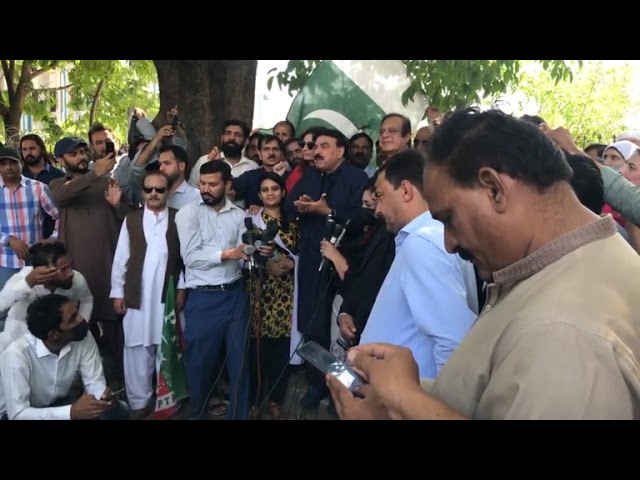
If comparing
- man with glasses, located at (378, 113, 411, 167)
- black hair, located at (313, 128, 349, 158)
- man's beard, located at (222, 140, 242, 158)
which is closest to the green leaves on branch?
man's beard, located at (222, 140, 242, 158)

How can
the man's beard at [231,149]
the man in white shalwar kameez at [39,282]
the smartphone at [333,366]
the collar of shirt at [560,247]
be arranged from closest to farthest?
the collar of shirt at [560,247] < the smartphone at [333,366] < the man in white shalwar kameez at [39,282] < the man's beard at [231,149]

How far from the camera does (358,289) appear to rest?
12.0ft

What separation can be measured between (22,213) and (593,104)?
20.1m

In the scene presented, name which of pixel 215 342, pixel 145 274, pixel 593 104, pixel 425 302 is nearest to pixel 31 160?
pixel 145 274

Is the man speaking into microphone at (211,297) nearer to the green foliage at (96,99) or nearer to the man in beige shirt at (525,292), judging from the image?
the man in beige shirt at (525,292)

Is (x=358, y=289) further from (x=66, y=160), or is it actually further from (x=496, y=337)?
(x=66, y=160)

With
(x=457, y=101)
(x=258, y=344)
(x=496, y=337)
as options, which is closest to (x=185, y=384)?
(x=258, y=344)

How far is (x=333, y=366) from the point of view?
1.65m

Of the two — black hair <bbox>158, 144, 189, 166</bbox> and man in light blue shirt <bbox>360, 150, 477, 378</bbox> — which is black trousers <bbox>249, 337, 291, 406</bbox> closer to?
black hair <bbox>158, 144, 189, 166</bbox>

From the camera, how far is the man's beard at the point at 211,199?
452 centimetres

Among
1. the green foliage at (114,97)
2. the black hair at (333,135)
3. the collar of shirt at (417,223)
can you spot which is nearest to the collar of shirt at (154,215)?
the black hair at (333,135)

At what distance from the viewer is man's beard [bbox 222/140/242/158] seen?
5.71 metres

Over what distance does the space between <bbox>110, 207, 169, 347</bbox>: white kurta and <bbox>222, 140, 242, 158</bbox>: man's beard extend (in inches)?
50.2

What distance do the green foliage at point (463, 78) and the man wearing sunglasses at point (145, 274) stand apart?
2500mm
